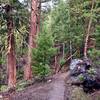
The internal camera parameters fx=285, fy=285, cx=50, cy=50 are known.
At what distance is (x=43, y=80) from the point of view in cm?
1769

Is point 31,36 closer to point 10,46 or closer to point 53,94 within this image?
point 10,46

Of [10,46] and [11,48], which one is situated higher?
[10,46]

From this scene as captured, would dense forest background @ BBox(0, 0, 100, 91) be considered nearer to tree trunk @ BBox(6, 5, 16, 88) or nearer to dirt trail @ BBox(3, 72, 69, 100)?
tree trunk @ BBox(6, 5, 16, 88)

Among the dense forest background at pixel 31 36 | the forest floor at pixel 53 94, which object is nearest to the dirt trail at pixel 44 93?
the forest floor at pixel 53 94

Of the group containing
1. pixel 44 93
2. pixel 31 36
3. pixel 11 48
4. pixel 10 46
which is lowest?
pixel 44 93

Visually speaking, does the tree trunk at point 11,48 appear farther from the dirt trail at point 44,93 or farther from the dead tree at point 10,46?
the dirt trail at point 44,93

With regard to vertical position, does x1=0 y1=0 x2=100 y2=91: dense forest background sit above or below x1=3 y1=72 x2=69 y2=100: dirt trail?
above

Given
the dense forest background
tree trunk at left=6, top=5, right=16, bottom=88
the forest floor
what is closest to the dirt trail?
the forest floor

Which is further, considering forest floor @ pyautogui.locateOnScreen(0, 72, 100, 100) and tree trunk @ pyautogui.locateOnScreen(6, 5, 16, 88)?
tree trunk @ pyautogui.locateOnScreen(6, 5, 16, 88)

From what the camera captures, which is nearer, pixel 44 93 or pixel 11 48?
pixel 44 93

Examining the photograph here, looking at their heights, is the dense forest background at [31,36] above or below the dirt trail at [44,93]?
above

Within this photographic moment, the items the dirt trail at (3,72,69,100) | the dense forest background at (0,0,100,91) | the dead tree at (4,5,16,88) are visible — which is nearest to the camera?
the dirt trail at (3,72,69,100)

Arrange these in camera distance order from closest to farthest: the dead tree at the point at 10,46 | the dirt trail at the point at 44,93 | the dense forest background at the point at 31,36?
the dirt trail at the point at 44,93
the dense forest background at the point at 31,36
the dead tree at the point at 10,46

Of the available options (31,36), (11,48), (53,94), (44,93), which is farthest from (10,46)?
(53,94)
